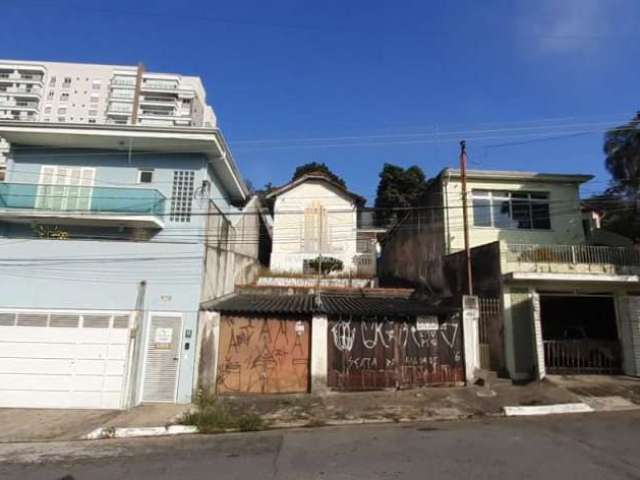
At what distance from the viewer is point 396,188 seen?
122 ft

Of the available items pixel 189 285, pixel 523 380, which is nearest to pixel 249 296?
pixel 189 285

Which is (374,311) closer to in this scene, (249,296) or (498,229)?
(249,296)

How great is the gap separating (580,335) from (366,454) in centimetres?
1305

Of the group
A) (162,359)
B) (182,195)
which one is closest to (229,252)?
(182,195)

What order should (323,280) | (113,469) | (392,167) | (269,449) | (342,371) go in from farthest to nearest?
(392,167) → (323,280) → (342,371) → (269,449) → (113,469)

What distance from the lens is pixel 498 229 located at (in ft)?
55.3

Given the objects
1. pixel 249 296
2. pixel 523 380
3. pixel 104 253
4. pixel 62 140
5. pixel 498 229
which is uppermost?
pixel 62 140

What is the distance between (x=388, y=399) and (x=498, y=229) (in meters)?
9.25

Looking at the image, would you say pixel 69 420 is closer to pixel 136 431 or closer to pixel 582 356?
pixel 136 431

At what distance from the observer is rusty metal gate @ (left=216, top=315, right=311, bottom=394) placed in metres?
12.0

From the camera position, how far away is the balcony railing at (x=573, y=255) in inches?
550

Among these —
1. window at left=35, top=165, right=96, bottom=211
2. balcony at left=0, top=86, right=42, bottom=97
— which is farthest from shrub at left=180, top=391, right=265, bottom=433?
balcony at left=0, top=86, right=42, bottom=97

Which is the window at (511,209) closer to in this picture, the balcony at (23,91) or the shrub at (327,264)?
the shrub at (327,264)

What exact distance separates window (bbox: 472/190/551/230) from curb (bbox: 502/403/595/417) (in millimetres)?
8157
